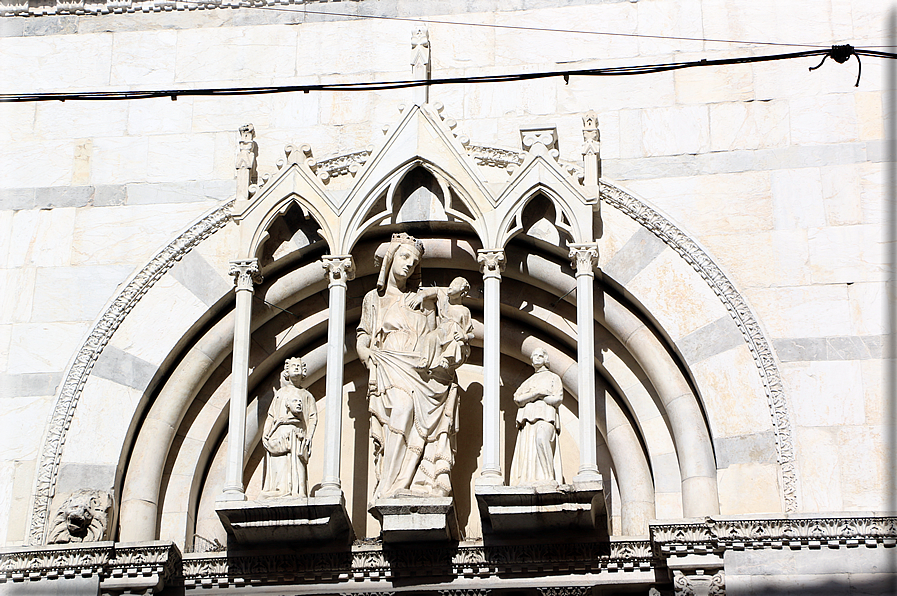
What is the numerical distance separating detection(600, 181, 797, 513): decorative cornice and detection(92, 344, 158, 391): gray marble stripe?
404 cm

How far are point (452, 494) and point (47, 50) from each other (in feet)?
18.1

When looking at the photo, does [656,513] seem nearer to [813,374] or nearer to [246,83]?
[813,374]

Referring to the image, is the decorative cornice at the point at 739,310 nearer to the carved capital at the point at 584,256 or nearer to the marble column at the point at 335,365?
the carved capital at the point at 584,256

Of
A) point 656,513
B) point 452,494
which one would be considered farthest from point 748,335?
point 452,494

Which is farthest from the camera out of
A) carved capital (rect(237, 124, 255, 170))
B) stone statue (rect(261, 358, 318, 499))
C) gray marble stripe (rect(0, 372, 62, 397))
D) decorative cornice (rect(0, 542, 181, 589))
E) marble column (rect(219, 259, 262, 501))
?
carved capital (rect(237, 124, 255, 170))

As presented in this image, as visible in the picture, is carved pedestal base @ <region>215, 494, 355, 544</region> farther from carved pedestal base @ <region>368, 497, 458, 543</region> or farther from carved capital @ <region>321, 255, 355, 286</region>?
carved capital @ <region>321, 255, 355, 286</region>

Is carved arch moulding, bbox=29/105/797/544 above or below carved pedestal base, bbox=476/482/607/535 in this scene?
above

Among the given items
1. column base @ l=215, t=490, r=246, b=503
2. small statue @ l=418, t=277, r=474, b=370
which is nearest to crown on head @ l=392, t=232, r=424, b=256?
small statue @ l=418, t=277, r=474, b=370

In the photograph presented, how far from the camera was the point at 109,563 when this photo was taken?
455 inches

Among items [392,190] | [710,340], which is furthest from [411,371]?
[710,340]

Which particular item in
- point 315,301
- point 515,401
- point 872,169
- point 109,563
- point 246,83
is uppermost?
point 246,83

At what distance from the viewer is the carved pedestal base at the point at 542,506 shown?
1130 centimetres

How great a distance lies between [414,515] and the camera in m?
11.5

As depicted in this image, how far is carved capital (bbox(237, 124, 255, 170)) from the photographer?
42.0 feet
